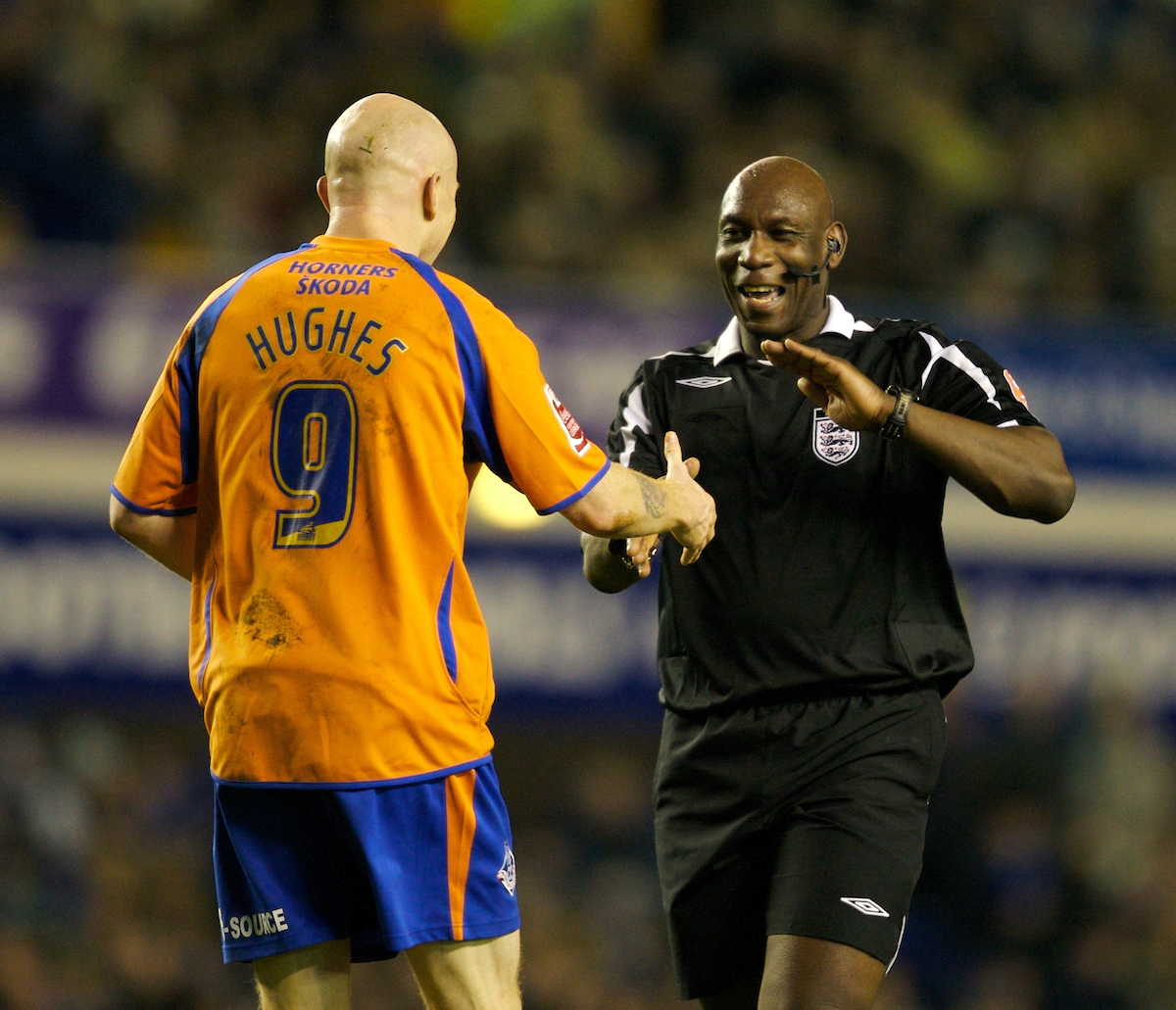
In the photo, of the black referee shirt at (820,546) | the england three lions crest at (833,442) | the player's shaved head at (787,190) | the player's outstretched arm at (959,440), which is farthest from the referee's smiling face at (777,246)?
the player's outstretched arm at (959,440)

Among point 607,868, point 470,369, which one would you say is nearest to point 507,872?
point 470,369

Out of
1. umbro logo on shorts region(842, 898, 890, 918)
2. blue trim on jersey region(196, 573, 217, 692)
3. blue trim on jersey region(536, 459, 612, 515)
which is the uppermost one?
blue trim on jersey region(536, 459, 612, 515)

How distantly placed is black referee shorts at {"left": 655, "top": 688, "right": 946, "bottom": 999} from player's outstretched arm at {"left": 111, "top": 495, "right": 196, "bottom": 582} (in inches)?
49.9

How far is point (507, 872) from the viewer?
11.1 ft

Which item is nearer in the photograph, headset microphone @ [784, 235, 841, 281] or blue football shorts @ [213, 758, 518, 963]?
blue football shorts @ [213, 758, 518, 963]

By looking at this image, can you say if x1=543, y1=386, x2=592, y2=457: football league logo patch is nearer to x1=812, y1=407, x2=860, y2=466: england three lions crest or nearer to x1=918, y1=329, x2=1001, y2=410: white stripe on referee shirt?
x1=812, y1=407, x2=860, y2=466: england three lions crest

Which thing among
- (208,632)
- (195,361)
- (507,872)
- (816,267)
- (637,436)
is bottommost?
(507,872)

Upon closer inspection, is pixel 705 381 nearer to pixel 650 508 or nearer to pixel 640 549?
pixel 640 549

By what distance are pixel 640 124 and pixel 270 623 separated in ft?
25.3

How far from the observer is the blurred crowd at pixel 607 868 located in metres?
7.93

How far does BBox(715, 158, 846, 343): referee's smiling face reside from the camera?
3.99 metres

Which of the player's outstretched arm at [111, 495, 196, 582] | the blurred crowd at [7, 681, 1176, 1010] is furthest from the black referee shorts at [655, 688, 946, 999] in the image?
the blurred crowd at [7, 681, 1176, 1010]

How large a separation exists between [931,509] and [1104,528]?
17.0 ft

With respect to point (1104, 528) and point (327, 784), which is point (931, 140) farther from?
point (327, 784)
